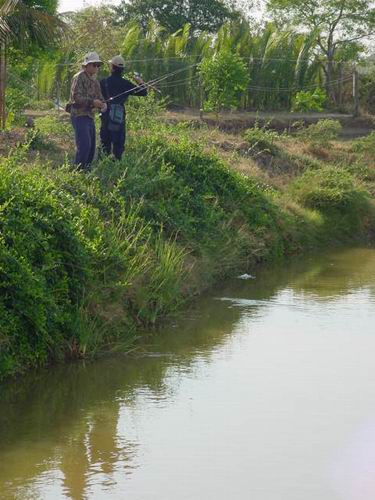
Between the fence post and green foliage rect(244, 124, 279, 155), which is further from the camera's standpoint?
the fence post

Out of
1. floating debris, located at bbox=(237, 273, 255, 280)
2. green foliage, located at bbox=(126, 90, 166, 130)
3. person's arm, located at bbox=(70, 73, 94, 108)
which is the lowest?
floating debris, located at bbox=(237, 273, 255, 280)

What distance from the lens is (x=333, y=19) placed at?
41969 mm

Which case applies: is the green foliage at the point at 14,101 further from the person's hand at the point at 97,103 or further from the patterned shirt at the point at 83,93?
the person's hand at the point at 97,103

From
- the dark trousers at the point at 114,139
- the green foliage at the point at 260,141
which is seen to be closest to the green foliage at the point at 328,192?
the green foliage at the point at 260,141

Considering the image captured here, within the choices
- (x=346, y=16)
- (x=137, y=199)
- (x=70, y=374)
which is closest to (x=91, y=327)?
(x=70, y=374)

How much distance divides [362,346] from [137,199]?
3.56 m

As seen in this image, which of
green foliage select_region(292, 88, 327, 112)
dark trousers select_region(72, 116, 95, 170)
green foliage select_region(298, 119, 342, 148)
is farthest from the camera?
green foliage select_region(292, 88, 327, 112)

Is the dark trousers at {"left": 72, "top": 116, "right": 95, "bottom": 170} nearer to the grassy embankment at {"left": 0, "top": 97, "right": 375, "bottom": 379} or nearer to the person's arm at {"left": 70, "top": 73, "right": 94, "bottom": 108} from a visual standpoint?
the person's arm at {"left": 70, "top": 73, "right": 94, "bottom": 108}

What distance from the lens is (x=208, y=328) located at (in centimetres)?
1229

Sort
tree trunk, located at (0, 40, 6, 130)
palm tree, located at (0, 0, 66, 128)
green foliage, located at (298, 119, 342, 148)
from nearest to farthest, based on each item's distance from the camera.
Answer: palm tree, located at (0, 0, 66, 128), tree trunk, located at (0, 40, 6, 130), green foliage, located at (298, 119, 342, 148)

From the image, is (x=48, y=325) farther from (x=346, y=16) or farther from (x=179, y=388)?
(x=346, y=16)

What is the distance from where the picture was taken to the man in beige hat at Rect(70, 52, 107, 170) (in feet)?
45.6

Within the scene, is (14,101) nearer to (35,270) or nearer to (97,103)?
(97,103)

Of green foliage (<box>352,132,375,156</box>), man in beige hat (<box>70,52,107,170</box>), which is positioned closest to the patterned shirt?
man in beige hat (<box>70,52,107,170</box>)
